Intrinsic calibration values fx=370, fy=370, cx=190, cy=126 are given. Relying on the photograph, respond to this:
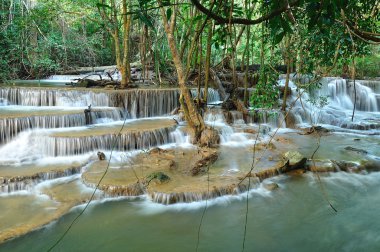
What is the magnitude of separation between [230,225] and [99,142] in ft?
12.9

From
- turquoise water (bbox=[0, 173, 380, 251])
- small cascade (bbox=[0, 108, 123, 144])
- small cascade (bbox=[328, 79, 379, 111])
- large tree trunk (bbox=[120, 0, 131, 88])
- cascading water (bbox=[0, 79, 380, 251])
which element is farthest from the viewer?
small cascade (bbox=[328, 79, 379, 111])

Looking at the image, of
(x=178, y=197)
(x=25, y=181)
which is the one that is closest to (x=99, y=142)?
(x=25, y=181)

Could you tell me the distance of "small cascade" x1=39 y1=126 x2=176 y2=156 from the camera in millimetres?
7906

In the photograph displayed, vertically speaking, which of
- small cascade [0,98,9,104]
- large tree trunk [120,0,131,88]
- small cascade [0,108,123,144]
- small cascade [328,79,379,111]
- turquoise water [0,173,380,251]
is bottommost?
turquoise water [0,173,380,251]

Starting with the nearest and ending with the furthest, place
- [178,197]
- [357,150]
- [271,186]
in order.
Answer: [178,197] < [271,186] < [357,150]

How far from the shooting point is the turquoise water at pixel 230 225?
491 cm

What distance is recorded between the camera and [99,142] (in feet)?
26.9

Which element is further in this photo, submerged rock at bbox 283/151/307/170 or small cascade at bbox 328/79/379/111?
small cascade at bbox 328/79/379/111

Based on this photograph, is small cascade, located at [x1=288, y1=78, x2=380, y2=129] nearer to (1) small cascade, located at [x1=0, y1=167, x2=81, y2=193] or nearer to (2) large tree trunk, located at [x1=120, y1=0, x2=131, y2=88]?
(2) large tree trunk, located at [x1=120, y1=0, x2=131, y2=88]

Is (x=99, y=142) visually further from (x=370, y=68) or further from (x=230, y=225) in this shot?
(x=370, y=68)

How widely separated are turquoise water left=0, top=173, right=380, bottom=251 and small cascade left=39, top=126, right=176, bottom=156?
237cm

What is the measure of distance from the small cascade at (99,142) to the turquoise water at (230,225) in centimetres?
237

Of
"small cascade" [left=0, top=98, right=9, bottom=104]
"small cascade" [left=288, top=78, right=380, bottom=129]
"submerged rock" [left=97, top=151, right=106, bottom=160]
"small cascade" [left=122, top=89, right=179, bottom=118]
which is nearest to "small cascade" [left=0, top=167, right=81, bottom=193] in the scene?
"submerged rock" [left=97, top=151, right=106, bottom=160]

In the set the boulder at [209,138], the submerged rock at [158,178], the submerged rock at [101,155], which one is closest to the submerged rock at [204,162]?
the submerged rock at [158,178]
